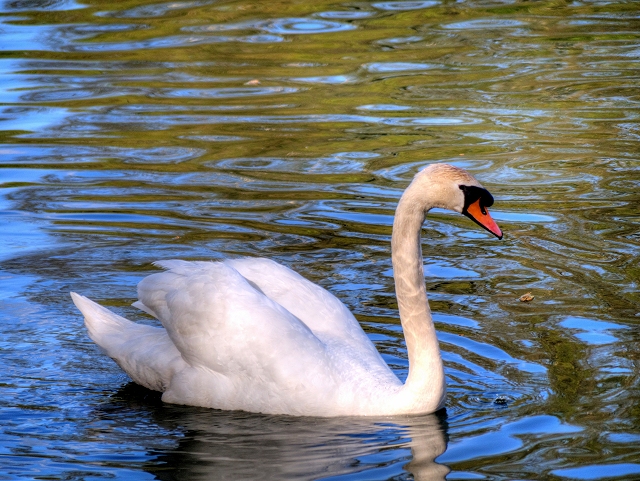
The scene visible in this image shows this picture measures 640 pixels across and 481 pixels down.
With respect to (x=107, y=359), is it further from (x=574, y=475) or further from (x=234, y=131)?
(x=234, y=131)

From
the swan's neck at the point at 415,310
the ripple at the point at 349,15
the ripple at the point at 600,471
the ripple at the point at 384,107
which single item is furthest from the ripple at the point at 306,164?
the ripple at the point at 349,15

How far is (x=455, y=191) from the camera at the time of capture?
5883mm

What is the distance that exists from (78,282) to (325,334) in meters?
2.50

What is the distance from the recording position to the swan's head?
19.3 feet

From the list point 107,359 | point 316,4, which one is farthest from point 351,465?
point 316,4

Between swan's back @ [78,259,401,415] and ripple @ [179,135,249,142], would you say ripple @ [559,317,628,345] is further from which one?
ripple @ [179,135,249,142]

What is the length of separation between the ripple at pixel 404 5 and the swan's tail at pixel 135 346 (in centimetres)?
1273

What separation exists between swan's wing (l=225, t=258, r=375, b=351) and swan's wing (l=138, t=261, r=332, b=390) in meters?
0.23

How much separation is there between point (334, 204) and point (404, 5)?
31.8ft

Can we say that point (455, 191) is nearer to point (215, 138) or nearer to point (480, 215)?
point (480, 215)

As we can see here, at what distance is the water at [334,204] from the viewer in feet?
19.0

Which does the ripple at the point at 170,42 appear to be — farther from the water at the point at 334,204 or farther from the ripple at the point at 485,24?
the ripple at the point at 485,24

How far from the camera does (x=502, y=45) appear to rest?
54.0 ft

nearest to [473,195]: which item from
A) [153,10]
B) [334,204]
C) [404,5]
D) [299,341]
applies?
[299,341]
